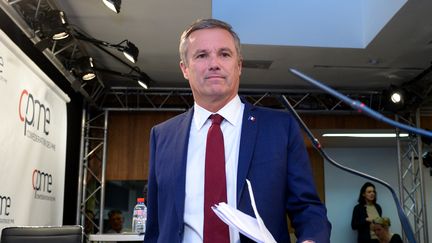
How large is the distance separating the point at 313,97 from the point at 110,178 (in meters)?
3.14

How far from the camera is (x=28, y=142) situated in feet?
12.3

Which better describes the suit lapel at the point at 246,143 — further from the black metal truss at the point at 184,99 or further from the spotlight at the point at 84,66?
the black metal truss at the point at 184,99

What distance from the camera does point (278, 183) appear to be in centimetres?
112

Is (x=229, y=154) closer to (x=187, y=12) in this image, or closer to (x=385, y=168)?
(x=187, y=12)

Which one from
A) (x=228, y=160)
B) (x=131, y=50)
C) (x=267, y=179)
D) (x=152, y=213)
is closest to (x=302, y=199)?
(x=267, y=179)

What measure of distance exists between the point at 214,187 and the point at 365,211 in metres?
7.03

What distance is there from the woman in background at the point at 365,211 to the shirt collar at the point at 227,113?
266 inches

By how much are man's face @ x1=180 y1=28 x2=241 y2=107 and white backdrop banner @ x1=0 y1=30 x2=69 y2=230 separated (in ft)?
7.73

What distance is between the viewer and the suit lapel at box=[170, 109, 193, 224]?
1.14 metres

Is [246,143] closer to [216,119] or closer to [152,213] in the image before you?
[216,119]

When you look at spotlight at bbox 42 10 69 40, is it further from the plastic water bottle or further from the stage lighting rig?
the plastic water bottle

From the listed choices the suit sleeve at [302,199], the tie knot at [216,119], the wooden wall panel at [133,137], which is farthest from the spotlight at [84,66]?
the suit sleeve at [302,199]

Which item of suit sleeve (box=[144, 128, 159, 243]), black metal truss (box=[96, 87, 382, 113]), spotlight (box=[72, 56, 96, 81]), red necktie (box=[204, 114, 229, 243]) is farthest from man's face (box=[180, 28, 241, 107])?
black metal truss (box=[96, 87, 382, 113])

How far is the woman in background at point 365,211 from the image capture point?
24.7 feet
